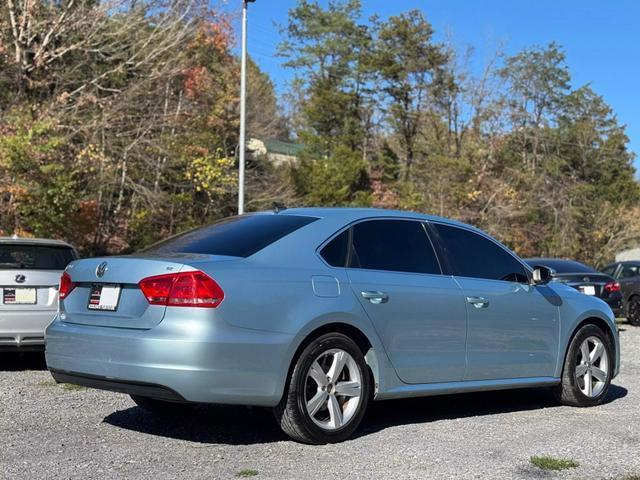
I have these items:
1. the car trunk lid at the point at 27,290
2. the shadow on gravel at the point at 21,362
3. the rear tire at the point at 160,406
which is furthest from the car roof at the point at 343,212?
the shadow on gravel at the point at 21,362

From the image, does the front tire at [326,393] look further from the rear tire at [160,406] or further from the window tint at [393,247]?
the rear tire at [160,406]

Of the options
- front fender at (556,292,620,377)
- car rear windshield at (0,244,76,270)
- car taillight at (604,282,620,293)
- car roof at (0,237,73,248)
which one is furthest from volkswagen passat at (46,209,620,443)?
car taillight at (604,282,620,293)

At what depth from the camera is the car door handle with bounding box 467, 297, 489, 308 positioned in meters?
6.59

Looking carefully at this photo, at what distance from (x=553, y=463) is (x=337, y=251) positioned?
2.06 metres

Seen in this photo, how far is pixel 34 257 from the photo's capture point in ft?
29.8

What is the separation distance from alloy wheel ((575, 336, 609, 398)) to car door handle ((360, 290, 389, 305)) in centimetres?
253

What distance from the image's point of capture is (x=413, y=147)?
4881cm

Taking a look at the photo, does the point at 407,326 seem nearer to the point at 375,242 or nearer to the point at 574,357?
the point at 375,242

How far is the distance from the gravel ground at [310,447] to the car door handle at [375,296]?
39.1 inches

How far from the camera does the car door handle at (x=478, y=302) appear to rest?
21.6 feet

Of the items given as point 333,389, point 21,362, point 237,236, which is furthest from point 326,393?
point 21,362

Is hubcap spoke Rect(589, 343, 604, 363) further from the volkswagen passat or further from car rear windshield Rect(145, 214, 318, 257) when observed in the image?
car rear windshield Rect(145, 214, 318, 257)

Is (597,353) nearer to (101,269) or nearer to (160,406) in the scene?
(160,406)

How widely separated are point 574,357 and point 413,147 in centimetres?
4199
